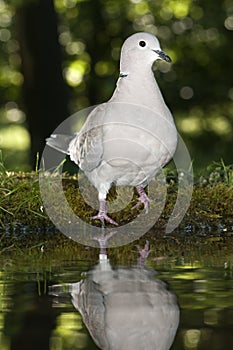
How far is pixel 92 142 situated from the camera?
5.17m

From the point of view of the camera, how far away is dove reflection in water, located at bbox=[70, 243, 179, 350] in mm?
2414

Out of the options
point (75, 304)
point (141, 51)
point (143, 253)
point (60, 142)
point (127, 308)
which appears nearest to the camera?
point (127, 308)

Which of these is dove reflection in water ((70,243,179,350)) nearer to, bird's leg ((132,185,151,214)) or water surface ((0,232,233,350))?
water surface ((0,232,233,350))

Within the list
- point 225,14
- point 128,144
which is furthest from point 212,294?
point 225,14

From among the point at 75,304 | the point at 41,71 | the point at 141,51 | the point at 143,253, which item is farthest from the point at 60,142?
the point at 41,71

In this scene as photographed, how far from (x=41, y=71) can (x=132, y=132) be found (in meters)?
7.06

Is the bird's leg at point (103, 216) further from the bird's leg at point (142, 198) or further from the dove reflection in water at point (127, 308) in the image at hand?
the dove reflection in water at point (127, 308)

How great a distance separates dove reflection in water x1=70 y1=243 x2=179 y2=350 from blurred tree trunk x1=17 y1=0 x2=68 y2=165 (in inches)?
317

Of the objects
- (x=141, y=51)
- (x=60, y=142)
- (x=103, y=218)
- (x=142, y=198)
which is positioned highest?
(x=141, y=51)

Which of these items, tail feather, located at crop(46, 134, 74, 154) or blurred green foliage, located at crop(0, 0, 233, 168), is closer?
tail feather, located at crop(46, 134, 74, 154)


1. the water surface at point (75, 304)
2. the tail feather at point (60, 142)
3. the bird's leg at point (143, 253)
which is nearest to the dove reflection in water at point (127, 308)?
the water surface at point (75, 304)

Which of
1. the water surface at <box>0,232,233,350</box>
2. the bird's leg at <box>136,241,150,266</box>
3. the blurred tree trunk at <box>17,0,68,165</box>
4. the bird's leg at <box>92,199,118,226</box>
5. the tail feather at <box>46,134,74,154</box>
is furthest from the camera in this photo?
the blurred tree trunk at <box>17,0,68,165</box>

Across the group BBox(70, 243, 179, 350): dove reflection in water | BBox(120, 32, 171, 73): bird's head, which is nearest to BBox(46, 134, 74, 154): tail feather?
BBox(120, 32, 171, 73): bird's head

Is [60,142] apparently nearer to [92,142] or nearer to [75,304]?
[92,142]
